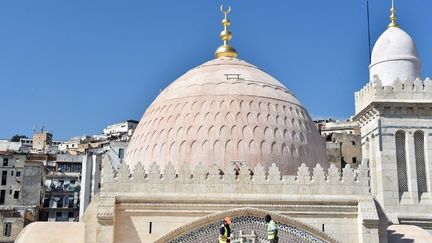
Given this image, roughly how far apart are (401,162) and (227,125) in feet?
23.9

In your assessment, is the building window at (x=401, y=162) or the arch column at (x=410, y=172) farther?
the building window at (x=401, y=162)

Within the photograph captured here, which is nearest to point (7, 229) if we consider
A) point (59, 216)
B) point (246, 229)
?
point (59, 216)

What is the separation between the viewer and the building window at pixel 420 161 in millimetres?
20406

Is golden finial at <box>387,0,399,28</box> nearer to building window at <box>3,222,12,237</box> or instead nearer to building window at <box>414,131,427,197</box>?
building window at <box>414,131,427,197</box>

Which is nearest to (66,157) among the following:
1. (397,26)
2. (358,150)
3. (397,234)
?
(358,150)

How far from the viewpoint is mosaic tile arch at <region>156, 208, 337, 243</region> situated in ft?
47.3

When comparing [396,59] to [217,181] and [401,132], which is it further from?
[217,181]

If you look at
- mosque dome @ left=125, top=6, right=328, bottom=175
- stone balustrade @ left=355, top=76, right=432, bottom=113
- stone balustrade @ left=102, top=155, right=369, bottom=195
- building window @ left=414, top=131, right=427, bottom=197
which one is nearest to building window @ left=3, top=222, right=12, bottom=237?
mosque dome @ left=125, top=6, right=328, bottom=175

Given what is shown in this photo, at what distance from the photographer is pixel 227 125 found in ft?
54.5

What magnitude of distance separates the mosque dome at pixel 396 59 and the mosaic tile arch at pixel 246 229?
341 inches

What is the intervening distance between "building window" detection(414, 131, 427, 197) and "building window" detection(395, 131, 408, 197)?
413 millimetres

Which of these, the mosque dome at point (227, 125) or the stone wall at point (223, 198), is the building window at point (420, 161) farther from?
the stone wall at point (223, 198)

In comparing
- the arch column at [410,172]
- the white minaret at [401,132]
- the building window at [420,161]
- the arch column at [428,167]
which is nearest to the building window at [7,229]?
the white minaret at [401,132]

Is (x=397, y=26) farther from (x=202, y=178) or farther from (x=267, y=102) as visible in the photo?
(x=202, y=178)
